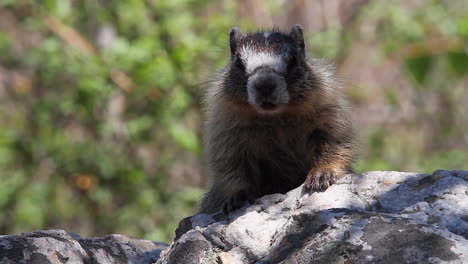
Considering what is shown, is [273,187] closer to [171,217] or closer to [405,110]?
[171,217]

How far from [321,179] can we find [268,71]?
83 centimetres

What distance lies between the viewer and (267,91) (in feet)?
12.2

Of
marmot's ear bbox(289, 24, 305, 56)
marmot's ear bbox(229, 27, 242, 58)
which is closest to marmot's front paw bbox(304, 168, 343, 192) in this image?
marmot's ear bbox(289, 24, 305, 56)

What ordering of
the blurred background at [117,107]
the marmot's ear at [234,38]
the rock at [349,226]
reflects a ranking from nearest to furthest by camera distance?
the rock at [349,226], the marmot's ear at [234,38], the blurred background at [117,107]

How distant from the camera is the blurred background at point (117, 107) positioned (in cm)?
655

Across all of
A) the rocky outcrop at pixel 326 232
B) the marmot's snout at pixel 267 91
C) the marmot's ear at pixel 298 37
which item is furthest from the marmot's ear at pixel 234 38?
the rocky outcrop at pixel 326 232

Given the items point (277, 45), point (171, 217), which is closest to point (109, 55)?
point (171, 217)

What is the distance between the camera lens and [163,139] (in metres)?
7.20

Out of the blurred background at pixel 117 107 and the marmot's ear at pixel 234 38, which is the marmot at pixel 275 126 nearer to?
the marmot's ear at pixel 234 38

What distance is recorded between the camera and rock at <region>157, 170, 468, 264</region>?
2.44 m

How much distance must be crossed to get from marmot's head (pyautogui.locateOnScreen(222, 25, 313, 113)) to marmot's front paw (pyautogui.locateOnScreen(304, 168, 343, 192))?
0.53 meters

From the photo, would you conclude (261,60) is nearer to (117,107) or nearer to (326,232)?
(326,232)

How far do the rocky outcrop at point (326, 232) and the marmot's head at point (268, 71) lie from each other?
0.70 m

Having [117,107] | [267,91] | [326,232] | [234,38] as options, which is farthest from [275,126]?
[117,107]
